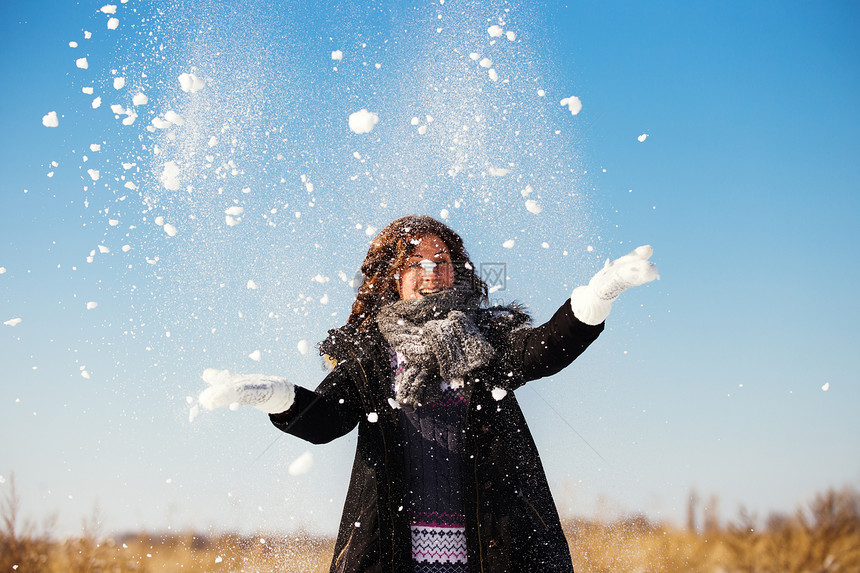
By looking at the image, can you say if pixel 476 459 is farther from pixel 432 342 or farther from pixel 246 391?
pixel 246 391

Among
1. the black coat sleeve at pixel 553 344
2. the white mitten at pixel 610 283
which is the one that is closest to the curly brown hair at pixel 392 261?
the black coat sleeve at pixel 553 344

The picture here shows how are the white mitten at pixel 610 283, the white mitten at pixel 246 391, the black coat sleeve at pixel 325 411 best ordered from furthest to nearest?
1. the black coat sleeve at pixel 325 411
2. the white mitten at pixel 246 391
3. the white mitten at pixel 610 283

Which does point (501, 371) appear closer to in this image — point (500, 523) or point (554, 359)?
point (554, 359)

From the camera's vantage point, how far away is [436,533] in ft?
7.41

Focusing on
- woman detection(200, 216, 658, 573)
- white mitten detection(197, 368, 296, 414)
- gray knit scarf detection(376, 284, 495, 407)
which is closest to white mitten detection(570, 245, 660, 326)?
woman detection(200, 216, 658, 573)

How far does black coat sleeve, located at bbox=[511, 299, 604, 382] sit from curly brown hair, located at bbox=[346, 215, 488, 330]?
54 cm

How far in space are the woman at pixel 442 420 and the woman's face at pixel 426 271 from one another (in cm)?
10

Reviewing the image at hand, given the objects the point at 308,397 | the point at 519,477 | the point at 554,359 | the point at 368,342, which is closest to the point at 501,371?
Result: the point at 554,359

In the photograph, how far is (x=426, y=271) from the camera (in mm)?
2863

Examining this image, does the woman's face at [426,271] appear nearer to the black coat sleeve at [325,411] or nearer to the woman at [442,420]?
the woman at [442,420]

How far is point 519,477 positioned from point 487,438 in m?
0.20

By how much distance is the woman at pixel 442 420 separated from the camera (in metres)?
2.21

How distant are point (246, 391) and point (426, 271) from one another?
3.44 feet

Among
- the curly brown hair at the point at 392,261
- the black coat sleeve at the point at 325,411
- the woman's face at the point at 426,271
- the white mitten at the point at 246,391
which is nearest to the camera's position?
the white mitten at the point at 246,391
